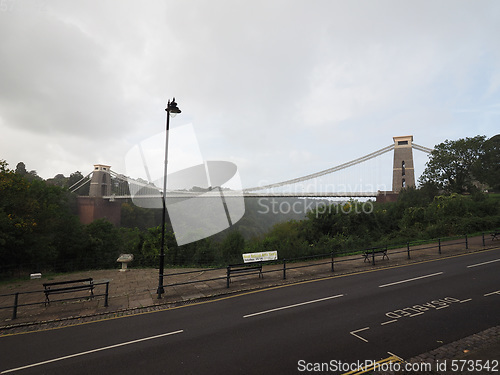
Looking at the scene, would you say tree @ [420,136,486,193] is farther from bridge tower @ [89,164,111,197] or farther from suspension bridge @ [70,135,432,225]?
bridge tower @ [89,164,111,197]

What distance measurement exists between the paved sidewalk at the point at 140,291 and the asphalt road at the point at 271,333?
2.15 ft

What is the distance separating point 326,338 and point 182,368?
10.5 ft

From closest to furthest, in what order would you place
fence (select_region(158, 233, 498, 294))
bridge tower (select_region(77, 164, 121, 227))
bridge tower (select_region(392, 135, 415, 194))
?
1. fence (select_region(158, 233, 498, 294))
2. bridge tower (select_region(392, 135, 415, 194))
3. bridge tower (select_region(77, 164, 121, 227))

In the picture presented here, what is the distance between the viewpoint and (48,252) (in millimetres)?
21047

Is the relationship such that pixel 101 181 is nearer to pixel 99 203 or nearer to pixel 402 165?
pixel 99 203

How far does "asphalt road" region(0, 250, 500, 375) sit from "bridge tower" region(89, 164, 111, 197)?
2435 inches

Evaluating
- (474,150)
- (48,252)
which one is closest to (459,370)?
(48,252)

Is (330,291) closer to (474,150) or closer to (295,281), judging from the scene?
(295,281)

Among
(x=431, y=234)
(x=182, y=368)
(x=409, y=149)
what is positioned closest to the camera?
(x=182, y=368)

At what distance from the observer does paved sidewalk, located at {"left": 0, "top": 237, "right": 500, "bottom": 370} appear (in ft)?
26.6

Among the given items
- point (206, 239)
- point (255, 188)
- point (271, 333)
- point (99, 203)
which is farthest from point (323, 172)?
point (271, 333)

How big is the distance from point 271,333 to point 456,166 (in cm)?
3990

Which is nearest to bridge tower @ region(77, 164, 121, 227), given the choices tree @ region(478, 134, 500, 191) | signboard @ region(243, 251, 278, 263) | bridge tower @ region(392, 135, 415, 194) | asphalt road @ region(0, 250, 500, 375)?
signboard @ region(243, 251, 278, 263)

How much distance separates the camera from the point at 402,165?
158 ft
